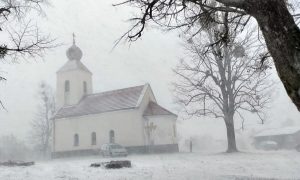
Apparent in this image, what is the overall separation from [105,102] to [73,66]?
9.12 meters

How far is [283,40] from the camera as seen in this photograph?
502 cm

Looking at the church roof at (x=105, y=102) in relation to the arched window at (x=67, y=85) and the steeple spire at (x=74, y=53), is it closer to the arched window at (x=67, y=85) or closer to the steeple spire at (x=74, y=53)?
the arched window at (x=67, y=85)

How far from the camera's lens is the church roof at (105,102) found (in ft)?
136

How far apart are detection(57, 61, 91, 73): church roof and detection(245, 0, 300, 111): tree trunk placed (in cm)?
4500

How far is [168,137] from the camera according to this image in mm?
39750

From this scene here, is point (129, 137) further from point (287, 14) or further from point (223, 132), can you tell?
point (223, 132)

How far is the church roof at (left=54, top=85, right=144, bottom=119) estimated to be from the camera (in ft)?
136

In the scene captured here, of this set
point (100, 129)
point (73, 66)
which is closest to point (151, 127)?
point (100, 129)

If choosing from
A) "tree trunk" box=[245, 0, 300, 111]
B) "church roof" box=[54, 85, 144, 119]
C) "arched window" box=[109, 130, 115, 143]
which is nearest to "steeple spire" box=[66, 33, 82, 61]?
"church roof" box=[54, 85, 144, 119]

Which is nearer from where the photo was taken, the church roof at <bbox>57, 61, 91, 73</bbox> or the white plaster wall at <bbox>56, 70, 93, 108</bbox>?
the white plaster wall at <bbox>56, 70, 93, 108</bbox>

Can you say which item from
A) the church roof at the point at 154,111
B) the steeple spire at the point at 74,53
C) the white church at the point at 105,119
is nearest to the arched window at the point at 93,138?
the white church at the point at 105,119

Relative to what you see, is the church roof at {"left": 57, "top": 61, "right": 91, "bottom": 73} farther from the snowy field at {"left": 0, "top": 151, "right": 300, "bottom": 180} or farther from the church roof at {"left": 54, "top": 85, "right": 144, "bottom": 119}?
the snowy field at {"left": 0, "top": 151, "right": 300, "bottom": 180}

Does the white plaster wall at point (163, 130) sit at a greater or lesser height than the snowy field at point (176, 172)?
greater

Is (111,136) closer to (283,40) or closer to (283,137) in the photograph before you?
(283,137)
